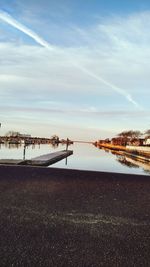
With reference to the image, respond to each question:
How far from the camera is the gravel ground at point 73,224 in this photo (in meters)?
3.96

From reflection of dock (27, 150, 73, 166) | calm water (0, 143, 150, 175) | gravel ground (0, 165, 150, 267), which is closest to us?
gravel ground (0, 165, 150, 267)

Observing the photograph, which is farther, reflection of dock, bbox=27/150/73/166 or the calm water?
the calm water

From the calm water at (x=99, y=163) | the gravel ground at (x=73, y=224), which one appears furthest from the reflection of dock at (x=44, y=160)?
the gravel ground at (x=73, y=224)

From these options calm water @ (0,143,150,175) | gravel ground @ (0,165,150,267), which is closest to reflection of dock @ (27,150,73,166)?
calm water @ (0,143,150,175)

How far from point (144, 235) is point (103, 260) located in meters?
1.41

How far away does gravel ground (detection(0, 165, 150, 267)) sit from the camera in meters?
3.96

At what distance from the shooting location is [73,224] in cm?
550

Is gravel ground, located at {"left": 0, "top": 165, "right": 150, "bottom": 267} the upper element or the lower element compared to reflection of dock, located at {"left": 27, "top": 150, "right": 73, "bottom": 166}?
lower

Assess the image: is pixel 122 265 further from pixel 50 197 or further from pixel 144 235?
pixel 50 197

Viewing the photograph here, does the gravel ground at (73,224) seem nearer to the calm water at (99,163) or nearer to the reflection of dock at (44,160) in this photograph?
the reflection of dock at (44,160)

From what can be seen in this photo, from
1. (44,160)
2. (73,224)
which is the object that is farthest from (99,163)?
(73,224)

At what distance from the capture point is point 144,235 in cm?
504

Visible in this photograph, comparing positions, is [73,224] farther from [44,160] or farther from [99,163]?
[99,163]

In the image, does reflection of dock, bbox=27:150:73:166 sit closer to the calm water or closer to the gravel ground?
the calm water
